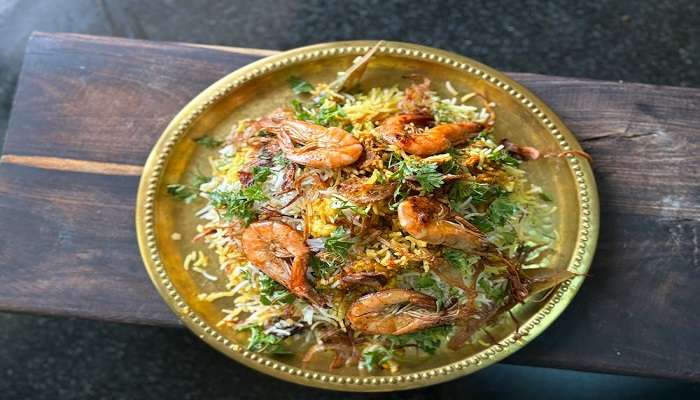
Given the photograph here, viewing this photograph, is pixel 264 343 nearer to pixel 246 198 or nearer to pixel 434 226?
pixel 246 198

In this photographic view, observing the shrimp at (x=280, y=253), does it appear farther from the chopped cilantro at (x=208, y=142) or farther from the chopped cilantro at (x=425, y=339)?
the chopped cilantro at (x=208, y=142)

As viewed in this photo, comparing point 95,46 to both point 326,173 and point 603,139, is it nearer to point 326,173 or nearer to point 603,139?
point 326,173

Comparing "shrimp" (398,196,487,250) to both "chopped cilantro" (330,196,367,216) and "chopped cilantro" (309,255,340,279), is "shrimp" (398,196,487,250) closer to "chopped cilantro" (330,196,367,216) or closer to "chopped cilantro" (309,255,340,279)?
"chopped cilantro" (330,196,367,216)

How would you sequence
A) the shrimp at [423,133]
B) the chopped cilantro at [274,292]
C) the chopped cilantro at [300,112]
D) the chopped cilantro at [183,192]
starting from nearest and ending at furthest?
the shrimp at [423,133]
the chopped cilantro at [274,292]
the chopped cilantro at [300,112]
the chopped cilantro at [183,192]

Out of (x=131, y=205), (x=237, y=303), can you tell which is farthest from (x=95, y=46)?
(x=237, y=303)

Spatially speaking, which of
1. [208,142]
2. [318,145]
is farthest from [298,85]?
[318,145]

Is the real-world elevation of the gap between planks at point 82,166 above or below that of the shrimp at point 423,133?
below

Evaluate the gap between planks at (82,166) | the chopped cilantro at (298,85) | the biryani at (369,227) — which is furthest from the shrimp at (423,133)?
the gap between planks at (82,166)
